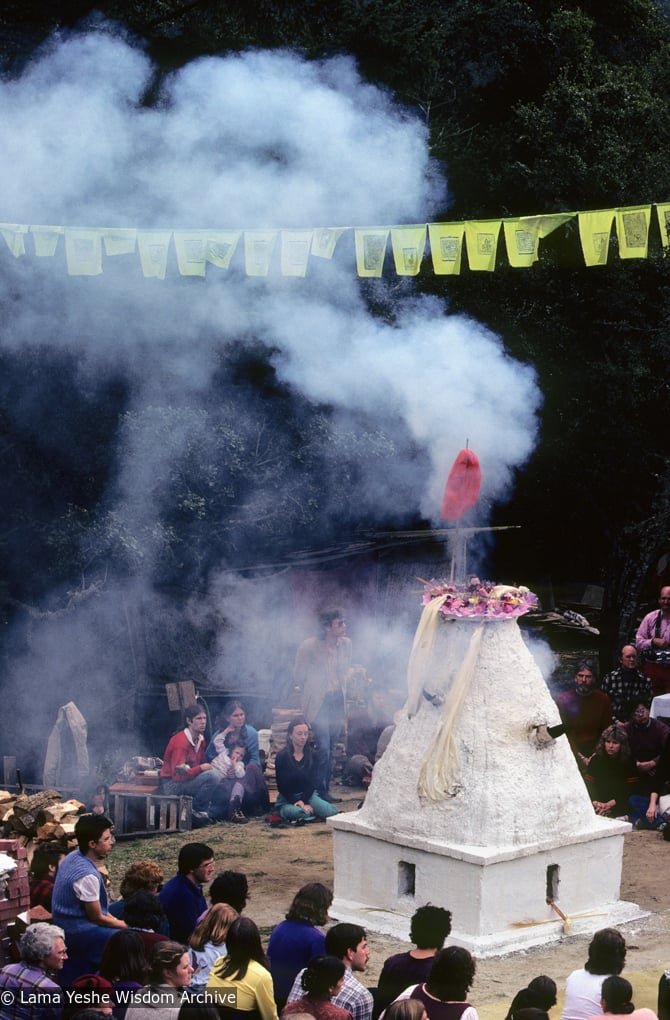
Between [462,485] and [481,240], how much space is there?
10.1 feet

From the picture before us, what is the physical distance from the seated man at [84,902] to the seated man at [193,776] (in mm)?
4657

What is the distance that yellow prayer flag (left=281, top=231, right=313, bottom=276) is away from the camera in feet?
37.7

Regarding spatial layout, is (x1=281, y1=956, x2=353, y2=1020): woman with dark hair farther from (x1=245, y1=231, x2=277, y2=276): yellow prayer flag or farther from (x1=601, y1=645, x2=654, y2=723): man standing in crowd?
(x1=601, y1=645, x2=654, y2=723): man standing in crowd

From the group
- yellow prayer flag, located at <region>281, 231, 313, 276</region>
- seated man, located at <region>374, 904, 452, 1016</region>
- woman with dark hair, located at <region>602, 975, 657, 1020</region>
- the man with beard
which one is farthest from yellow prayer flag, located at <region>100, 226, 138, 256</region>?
woman with dark hair, located at <region>602, 975, 657, 1020</region>

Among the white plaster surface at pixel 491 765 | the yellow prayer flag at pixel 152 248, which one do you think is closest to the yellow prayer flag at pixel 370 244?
the yellow prayer flag at pixel 152 248

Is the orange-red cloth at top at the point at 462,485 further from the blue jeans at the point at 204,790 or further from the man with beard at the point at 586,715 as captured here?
the blue jeans at the point at 204,790

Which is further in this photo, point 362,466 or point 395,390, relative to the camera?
point 362,466

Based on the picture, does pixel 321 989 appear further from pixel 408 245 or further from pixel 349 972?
pixel 408 245

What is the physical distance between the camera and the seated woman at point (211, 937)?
6148 millimetres

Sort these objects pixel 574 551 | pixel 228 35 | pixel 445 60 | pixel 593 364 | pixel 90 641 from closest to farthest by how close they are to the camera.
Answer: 1. pixel 90 641
2. pixel 228 35
3. pixel 593 364
4. pixel 445 60
5. pixel 574 551

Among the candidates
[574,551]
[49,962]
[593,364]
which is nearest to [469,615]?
[49,962]

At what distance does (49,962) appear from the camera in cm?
578

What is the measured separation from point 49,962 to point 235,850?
539 centimetres

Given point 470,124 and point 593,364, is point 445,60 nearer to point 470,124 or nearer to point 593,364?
point 470,124
